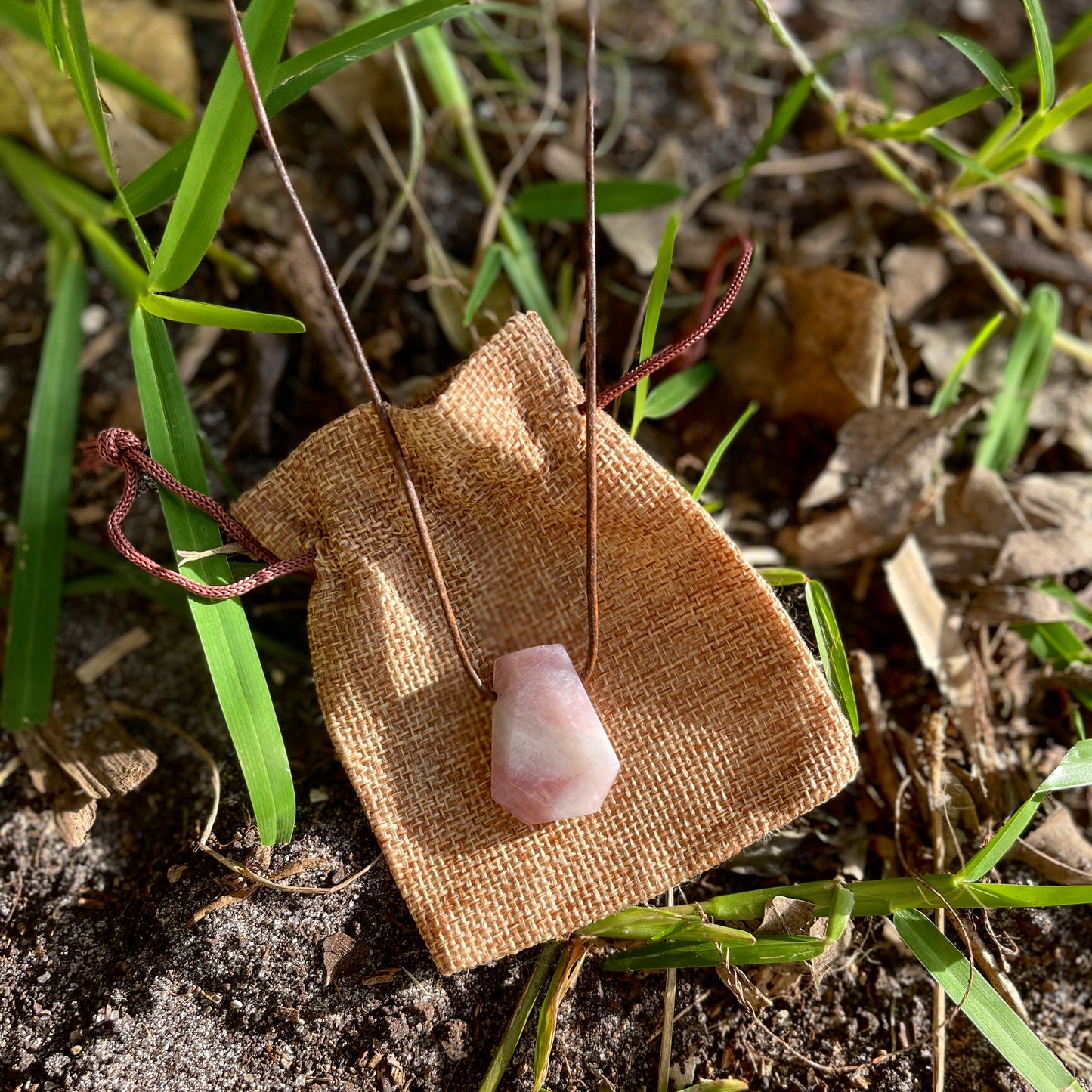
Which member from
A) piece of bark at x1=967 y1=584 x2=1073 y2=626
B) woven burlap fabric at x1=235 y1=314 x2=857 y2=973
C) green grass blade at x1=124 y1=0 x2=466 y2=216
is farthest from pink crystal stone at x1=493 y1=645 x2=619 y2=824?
green grass blade at x1=124 y1=0 x2=466 y2=216

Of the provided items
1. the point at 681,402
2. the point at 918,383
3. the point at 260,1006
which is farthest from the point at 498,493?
the point at 918,383

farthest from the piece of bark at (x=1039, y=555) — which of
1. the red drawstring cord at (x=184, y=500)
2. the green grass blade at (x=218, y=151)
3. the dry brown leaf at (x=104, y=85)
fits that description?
the dry brown leaf at (x=104, y=85)

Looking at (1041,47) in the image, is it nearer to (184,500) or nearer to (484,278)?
(484,278)

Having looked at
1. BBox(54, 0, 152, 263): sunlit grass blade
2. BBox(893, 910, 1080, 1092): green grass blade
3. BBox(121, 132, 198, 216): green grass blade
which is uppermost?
BBox(54, 0, 152, 263): sunlit grass blade

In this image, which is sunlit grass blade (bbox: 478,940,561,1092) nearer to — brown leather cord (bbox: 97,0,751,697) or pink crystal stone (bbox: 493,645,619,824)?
pink crystal stone (bbox: 493,645,619,824)

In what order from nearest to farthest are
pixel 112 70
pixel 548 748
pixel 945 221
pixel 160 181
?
pixel 548 748 → pixel 160 181 → pixel 112 70 → pixel 945 221

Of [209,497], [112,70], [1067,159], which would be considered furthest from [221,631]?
[1067,159]
